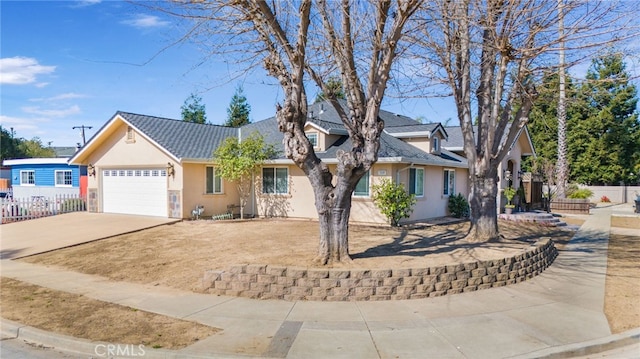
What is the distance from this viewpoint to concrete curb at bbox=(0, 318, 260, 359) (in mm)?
4819

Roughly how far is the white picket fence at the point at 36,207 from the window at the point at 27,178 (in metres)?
8.63

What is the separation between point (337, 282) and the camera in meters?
7.07

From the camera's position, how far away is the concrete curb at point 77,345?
4819 mm

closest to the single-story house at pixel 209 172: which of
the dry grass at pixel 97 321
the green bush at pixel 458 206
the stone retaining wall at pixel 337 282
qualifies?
the green bush at pixel 458 206

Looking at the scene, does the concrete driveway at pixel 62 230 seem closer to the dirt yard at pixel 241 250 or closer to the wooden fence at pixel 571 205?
the dirt yard at pixel 241 250

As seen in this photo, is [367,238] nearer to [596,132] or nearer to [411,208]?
[411,208]

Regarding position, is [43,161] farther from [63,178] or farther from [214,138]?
[214,138]

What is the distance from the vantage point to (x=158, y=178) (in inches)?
691

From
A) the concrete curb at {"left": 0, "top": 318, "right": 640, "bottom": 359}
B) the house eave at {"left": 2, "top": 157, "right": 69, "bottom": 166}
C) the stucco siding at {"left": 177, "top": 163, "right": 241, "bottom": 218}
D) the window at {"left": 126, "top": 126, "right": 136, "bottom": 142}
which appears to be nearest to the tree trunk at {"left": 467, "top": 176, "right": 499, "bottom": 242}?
the concrete curb at {"left": 0, "top": 318, "right": 640, "bottom": 359}


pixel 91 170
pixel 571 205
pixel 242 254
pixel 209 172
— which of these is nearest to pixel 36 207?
pixel 91 170

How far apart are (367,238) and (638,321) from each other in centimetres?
663

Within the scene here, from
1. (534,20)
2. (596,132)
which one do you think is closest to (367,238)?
(534,20)

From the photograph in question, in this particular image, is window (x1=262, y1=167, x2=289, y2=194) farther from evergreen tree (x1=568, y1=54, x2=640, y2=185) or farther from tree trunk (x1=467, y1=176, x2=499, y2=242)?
evergreen tree (x1=568, y1=54, x2=640, y2=185)

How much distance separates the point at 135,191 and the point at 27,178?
13.9 meters
